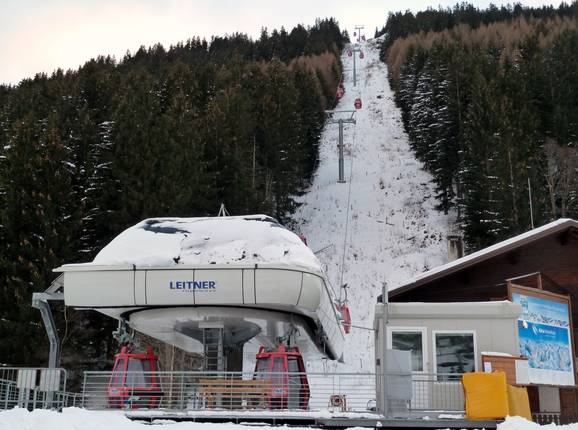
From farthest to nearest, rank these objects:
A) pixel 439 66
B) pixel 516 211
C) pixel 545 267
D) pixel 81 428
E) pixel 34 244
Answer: pixel 439 66 → pixel 516 211 → pixel 34 244 → pixel 545 267 → pixel 81 428

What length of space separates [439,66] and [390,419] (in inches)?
2036

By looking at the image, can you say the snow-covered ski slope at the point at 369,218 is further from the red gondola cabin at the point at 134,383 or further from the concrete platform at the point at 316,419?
the concrete platform at the point at 316,419

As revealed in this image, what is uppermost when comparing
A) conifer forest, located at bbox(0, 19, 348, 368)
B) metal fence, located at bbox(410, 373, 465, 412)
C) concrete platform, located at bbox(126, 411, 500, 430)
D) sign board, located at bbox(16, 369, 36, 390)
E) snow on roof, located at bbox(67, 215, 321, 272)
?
conifer forest, located at bbox(0, 19, 348, 368)

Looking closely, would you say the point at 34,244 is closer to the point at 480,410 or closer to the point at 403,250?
the point at 480,410

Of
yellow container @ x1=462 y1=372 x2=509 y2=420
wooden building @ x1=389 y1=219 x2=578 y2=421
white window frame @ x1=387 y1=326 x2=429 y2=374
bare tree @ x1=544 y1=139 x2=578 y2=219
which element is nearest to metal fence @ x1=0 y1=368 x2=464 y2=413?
white window frame @ x1=387 y1=326 x2=429 y2=374

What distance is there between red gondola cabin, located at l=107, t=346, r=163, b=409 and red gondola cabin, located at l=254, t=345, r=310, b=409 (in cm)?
202

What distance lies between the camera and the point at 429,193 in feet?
167

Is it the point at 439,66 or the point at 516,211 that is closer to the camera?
the point at 516,211

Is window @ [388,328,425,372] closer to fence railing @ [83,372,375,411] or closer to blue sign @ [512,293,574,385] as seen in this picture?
blue sign @ [512,293,574,385]

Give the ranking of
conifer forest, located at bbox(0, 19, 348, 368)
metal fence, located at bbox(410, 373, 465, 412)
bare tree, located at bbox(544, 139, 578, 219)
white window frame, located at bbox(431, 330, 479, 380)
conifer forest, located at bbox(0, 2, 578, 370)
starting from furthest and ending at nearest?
bare tree, located at bbox(544, 139, 578, 219), conifer forest, located at bbox(0, 2, 578, 370), conifer forest, located at bbox(0, 19, 348, 368), white window frame, located at bbox(431, 330, 479, 380), metal fence, located at bbox(410, 373, 465, 412)

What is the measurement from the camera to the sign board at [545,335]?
15.5 metres

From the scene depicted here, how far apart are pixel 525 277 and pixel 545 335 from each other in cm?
150

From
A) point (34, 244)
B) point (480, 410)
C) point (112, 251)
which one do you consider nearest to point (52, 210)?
point (34, 244)

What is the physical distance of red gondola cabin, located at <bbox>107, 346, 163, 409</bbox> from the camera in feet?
42.4
